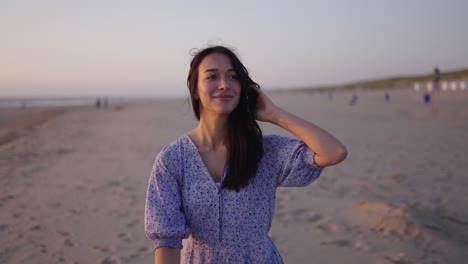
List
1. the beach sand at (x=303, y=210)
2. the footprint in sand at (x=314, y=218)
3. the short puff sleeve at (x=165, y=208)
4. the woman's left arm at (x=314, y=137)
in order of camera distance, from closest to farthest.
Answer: the short puff sleeve at (x=165, y=208) < the woman's left arm at (x=314, y=137) < the beach sand at (x=303, y=210) < the footprint in sand at (x=314, y=218)

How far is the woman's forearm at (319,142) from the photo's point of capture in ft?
5.40

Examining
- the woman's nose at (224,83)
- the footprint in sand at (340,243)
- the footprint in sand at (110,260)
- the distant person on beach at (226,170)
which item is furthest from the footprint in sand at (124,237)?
the woman's nose at (224,83)

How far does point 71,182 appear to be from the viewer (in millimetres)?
6625

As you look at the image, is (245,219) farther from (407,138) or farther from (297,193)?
(407,138)

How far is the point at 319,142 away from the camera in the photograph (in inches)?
65.7

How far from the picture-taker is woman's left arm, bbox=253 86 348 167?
1.64 metres

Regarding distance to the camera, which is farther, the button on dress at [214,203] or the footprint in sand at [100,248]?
the footprint in sand at [100,248]

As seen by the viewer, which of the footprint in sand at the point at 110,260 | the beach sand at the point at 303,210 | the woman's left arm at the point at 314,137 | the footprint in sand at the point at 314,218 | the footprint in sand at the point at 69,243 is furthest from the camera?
the footprint in sand at the point at 314,218

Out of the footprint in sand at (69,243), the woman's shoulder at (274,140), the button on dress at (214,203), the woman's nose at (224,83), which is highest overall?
the woman's nose at (224,83)

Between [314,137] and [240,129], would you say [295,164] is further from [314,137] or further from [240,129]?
[240,129]

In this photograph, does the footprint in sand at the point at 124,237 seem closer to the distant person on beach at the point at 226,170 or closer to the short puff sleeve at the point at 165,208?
the distant person on beach at the point at 226,170

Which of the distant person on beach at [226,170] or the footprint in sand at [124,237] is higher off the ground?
the distant person on beach at [226,170]

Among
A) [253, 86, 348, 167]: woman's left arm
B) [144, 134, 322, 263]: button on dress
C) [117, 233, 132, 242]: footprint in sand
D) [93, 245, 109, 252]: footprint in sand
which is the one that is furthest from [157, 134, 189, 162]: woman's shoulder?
[117, 233, 132, 242]: footprint in sand

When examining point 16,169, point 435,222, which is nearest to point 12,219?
point 16,169
